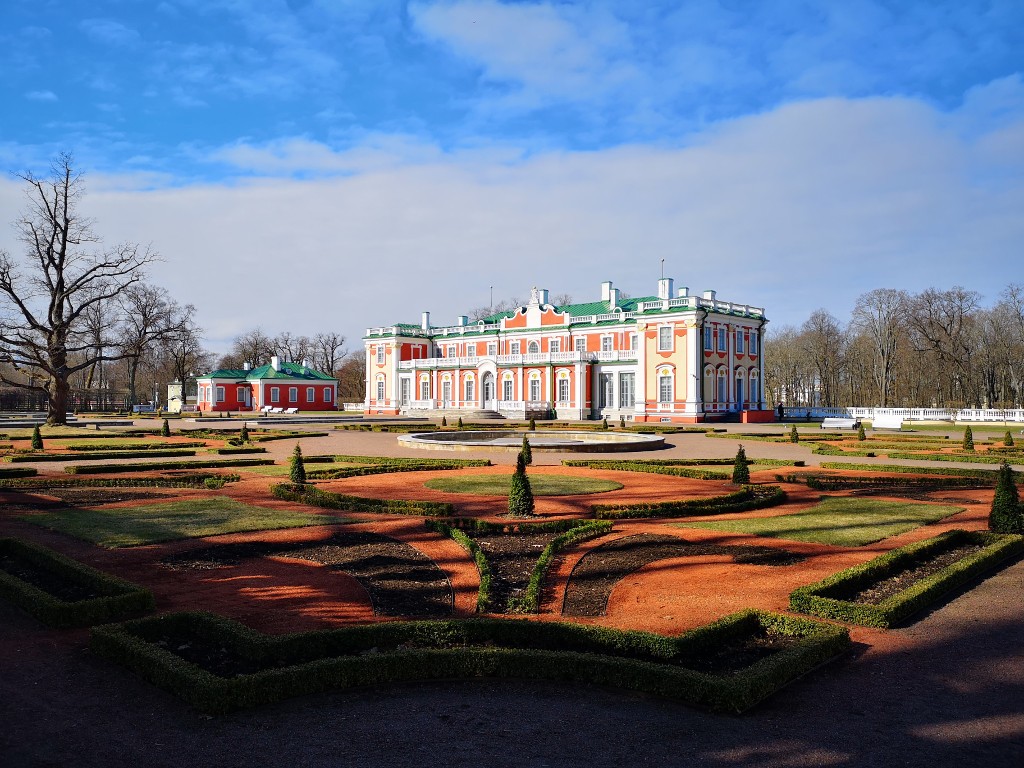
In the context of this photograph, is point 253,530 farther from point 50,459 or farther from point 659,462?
point 50,459

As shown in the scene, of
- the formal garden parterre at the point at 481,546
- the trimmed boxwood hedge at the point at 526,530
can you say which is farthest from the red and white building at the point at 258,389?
the trimmed boxwood hedge at the point at 526,530

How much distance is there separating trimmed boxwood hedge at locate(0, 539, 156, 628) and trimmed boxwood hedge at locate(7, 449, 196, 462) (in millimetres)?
15454

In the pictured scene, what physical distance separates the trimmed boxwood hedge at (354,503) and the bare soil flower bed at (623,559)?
346cm

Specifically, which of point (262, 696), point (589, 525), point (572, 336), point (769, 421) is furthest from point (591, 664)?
point (572, 336)

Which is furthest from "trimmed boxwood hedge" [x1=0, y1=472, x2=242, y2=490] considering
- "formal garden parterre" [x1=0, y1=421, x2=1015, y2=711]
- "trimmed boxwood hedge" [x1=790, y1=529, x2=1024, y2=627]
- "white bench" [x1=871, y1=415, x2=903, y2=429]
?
"white bench" [x1=871, y1=415, x2=903, y2=429]

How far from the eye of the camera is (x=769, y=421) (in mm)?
52281

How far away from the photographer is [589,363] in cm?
5544

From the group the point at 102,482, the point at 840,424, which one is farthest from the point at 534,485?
the point at 840,424

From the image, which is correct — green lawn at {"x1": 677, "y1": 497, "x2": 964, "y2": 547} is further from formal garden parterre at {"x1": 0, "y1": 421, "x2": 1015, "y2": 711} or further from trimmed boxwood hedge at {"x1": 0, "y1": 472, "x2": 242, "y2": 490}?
trimmed boxwood hedge at {"x1": 0, "y1": 472, "x2": 242, "y2": 490}

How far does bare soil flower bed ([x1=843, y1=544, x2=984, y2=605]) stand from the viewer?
309 inches

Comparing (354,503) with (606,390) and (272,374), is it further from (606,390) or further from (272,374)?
(272,374)

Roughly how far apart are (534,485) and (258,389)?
62.0m

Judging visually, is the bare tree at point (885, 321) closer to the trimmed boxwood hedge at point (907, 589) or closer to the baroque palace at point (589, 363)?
the baroque palace at point (589, 363)

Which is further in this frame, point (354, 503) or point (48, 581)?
point (354, 503)
